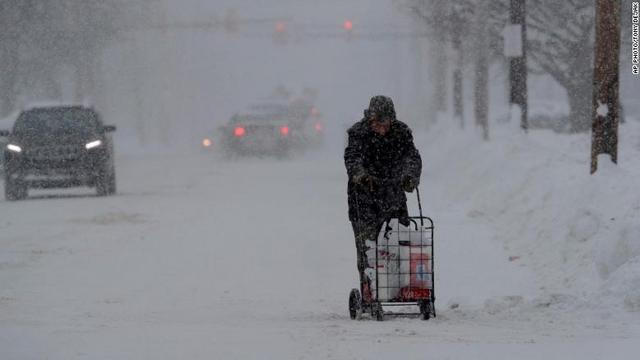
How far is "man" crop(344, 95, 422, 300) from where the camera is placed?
991 centimetres

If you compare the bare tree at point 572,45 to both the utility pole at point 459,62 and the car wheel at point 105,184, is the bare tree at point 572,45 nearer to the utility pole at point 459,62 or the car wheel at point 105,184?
the utility pole at point 459,62

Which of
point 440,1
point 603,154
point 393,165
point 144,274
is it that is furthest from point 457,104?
point 393,165

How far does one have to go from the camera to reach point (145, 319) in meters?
10.2

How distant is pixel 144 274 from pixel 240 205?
29.3 feet

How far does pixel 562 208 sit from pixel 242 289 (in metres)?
4.19

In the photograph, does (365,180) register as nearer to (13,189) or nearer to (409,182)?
(409,182)

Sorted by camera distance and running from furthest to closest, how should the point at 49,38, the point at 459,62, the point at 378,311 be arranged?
1. the point at 49,38
2. the point at 459,62
3. the point at 378,311

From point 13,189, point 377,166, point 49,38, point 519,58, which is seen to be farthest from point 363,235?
point 49,38

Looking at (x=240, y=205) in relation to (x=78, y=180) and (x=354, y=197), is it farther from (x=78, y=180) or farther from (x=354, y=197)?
(x=354, y=197)

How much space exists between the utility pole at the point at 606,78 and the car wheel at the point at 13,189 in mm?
12410

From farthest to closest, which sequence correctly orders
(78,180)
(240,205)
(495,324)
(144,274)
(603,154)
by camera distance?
1. (78,180)
2. (240,205)
3. (603,154)
4. (144,274)
5. (495,324)

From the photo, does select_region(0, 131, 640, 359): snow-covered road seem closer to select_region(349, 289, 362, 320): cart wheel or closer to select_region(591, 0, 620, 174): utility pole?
select_region(349, 289, 362, 320): cart wheel

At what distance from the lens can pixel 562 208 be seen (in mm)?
15250

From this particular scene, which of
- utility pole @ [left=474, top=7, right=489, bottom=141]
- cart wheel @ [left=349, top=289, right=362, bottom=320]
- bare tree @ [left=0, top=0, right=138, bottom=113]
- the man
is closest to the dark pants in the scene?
the man
